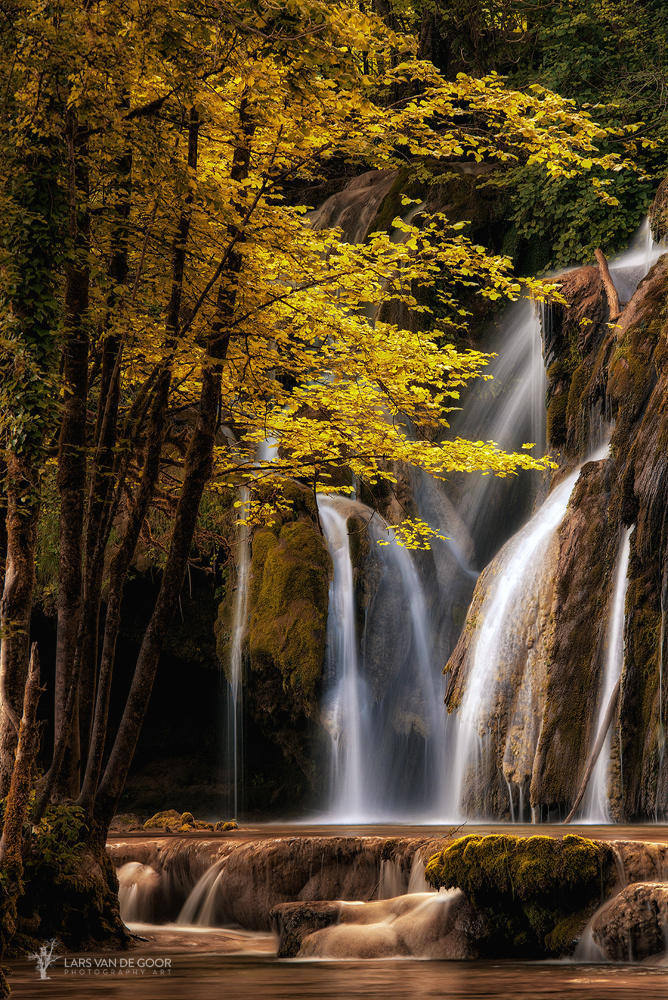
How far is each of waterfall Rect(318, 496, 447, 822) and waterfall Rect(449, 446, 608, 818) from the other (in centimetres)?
187

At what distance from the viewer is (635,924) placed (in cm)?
698

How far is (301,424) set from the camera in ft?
33.2

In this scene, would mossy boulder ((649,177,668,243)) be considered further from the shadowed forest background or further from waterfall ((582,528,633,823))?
waterfall ((582,528,633,823))

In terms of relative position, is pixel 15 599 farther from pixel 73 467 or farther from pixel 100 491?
pixel 100 491

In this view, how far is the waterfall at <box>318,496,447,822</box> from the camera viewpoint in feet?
53.2

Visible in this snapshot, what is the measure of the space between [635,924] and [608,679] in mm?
5309

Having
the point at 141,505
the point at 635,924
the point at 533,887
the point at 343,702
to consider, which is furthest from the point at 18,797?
the point at 343,702

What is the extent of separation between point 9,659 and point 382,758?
10.2m

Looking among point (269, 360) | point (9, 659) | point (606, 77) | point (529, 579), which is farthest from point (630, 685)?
point (606, 77)

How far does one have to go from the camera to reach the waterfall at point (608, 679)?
11.4 metres

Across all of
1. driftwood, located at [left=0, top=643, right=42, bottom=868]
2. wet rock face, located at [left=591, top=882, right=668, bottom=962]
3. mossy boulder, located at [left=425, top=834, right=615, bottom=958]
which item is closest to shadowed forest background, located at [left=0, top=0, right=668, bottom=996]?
driftwood, located at [left=0, top=643, right=42, bottom=868]

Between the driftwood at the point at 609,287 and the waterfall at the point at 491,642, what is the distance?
146 inches

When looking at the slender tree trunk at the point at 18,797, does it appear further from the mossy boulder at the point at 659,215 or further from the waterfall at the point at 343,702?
the mossy boulder at the point at 659,215

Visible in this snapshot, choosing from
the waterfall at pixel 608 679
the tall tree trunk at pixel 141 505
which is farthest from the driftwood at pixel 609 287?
the tall tree trunk at pixel 141 505
